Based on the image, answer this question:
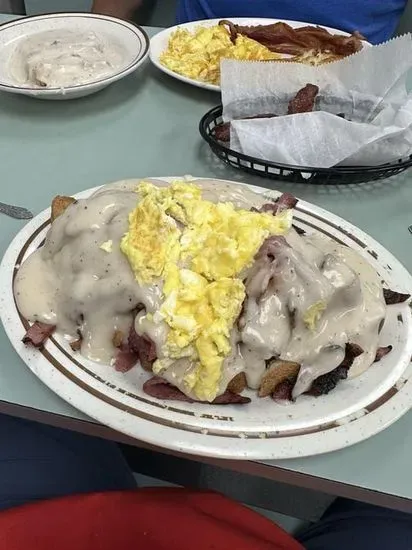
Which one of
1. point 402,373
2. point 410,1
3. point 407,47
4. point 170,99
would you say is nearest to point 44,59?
point 170,99

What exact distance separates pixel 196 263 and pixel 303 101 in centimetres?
61

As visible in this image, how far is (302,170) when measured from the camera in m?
1.16

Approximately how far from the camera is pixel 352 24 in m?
1.77

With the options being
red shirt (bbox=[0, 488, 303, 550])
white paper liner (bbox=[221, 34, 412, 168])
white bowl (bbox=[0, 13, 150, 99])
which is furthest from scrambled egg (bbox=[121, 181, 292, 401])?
white bowl (bbox=[0, 13, 150, 99])

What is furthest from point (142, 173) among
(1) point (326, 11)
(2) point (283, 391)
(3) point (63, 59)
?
(1) point (326, 11)

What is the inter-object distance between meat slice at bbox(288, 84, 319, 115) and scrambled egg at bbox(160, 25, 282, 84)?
24 centimetres

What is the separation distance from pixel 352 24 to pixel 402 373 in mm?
1296

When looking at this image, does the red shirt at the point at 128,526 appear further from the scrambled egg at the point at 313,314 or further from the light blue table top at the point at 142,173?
the scrambled egg at the point at 313,314

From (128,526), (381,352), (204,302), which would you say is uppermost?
(204,302)

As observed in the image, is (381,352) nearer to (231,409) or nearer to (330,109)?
(231,409)

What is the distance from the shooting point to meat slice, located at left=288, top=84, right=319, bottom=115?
4.11 feet

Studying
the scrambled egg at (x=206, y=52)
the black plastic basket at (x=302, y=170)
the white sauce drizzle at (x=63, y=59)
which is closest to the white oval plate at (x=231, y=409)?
the black plastic basket at (x=302, y=170)

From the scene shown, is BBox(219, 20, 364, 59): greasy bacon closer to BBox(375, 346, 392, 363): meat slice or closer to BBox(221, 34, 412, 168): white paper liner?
BBox(221, 34, 412, 168): white paper liner

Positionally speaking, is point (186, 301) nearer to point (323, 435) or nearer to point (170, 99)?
point (323, 435)
